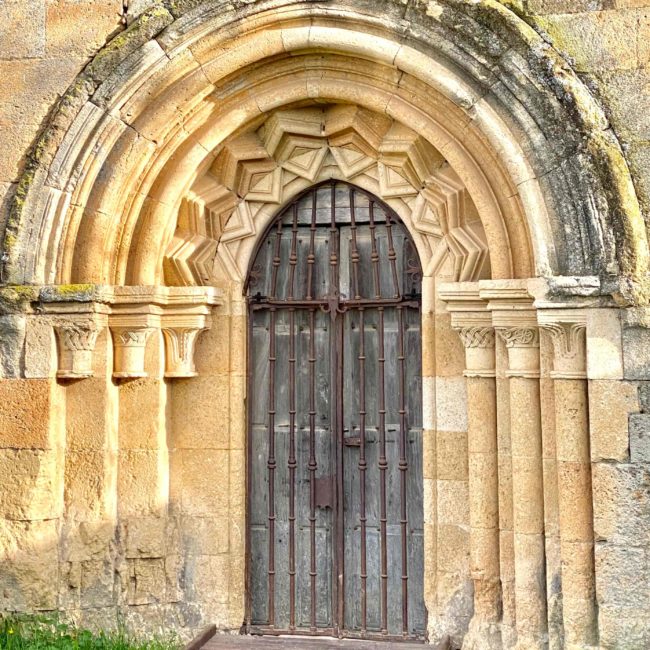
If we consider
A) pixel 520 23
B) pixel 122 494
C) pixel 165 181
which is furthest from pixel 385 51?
pixel 122 494

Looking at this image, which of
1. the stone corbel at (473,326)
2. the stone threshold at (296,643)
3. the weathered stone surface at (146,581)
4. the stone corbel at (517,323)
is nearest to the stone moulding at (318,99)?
the stone corbel at (517,323)

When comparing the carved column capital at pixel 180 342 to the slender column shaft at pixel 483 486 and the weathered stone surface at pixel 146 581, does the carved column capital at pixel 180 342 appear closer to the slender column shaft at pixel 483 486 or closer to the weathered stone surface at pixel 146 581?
the weathered stone surface at pixel 146 581

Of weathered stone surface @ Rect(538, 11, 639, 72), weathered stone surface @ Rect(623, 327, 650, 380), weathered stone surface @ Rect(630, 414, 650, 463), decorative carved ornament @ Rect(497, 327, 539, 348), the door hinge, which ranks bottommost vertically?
the door hinge

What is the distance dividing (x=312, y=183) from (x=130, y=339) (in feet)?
4.91

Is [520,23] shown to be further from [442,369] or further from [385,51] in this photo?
[442,369]

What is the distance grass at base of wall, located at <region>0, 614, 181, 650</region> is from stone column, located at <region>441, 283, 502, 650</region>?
1.82 m

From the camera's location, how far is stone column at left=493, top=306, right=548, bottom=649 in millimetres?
4391

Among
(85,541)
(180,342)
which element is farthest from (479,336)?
(85,541)

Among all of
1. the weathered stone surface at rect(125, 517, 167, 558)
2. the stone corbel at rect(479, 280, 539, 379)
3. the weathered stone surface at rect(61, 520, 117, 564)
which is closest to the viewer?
the stone corbel at rect(479, 280, 539, 379)

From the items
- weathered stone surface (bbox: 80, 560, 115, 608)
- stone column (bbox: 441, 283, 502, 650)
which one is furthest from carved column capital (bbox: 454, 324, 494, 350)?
weathered stone surface (bbox: 80, 560, 115, 608)

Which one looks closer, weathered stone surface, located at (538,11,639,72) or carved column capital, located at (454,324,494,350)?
weathered stone surface, located at (538,11,639,72)

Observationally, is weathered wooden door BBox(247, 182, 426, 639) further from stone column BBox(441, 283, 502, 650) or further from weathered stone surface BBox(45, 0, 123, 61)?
weathered stone surface BBox(45, 0, 123, 61)

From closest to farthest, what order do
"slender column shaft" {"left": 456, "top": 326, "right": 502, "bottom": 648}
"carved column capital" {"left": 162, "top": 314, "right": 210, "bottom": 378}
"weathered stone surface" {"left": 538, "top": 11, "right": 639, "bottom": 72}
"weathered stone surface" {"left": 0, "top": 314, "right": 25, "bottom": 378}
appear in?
"weathered stone surface" {"left": 538, "top": 11, "right": 639, "bottom": 72}, "slender column shaft" {"left": 456, "top": 326, "right": 502, "bottom": 648}, "weathered stone surface" {"left": 0, "top": 314, "right": 25, "bottom": 378}, "carved column capital" {"left": 162, "top": 314, "right": 210, "bottom": 378}

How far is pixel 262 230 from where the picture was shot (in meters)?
5.34
